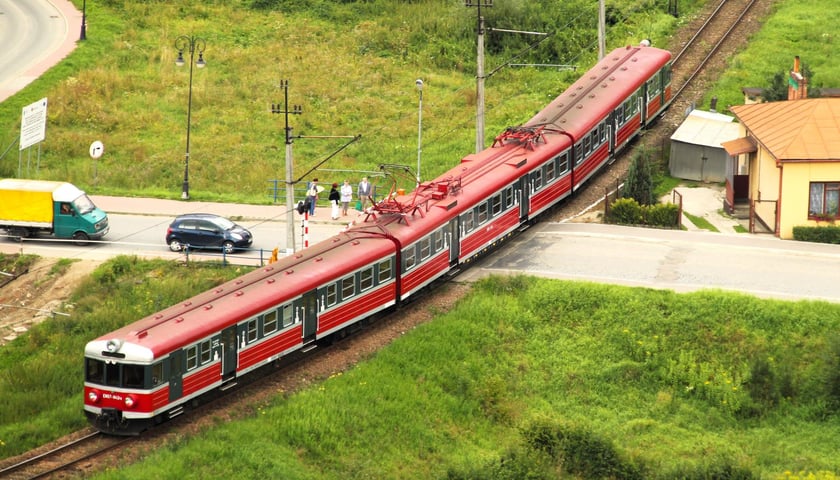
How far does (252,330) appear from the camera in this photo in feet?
120

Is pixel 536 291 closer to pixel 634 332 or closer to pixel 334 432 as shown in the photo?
pixel 634 332

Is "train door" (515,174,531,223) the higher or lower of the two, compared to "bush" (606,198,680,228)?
higher

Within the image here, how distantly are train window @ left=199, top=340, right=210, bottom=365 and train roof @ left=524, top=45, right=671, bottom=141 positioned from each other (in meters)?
19.9

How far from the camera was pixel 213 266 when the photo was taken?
46844mm

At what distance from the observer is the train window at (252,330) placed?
36.4 meters

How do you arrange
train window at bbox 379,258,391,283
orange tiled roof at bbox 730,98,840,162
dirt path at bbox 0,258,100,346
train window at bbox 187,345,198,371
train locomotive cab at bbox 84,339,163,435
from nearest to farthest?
train locomotive cab at bbox 84,339,163,435
train window at bbox 187,345,198,371
train window at bbox 379,258,391,283
dirt path at bbox 0,258,100,346
orange tiled roof at bbox 730,98,840,162

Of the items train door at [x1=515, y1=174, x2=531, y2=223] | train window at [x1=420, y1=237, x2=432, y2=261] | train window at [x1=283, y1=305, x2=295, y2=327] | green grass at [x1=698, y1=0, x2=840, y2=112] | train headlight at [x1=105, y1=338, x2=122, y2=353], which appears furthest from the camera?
green grass at [x1=698, y1=0, x2=840, y2=112]

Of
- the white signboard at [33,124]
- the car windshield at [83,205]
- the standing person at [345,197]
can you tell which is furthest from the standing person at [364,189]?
the white signboard at [33,124]

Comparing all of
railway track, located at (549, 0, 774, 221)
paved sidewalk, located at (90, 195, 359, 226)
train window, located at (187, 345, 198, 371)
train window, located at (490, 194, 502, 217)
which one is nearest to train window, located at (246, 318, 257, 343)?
train window, located at (187, 345, 198, 371)

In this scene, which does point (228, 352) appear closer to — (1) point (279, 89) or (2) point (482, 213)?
(2) point (482, 213)

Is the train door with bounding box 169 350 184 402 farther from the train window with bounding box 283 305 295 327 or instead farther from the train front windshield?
the train window with bounding box 283 305 295 327

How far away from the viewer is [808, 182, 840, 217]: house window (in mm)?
46531

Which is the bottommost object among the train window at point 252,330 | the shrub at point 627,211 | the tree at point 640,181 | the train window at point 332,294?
the train window at point 252,330

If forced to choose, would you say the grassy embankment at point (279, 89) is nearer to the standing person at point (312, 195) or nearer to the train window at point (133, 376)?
the standing person at point (312, 195)
